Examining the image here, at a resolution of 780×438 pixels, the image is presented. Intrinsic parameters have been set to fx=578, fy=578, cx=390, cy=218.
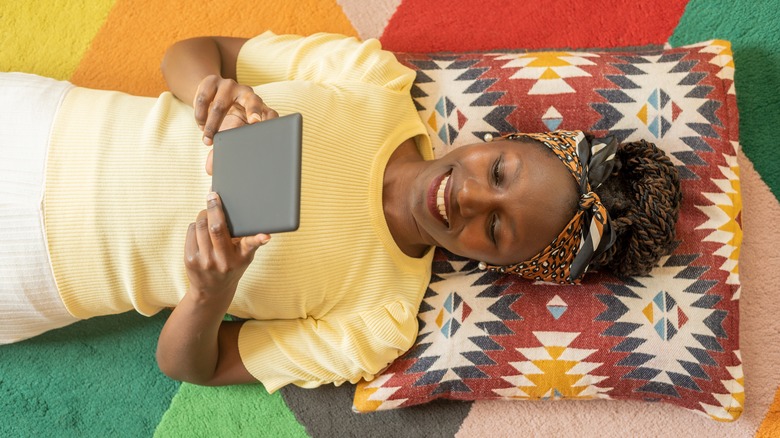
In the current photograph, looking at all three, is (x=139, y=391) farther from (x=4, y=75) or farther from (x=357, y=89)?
(x=357, y=89)

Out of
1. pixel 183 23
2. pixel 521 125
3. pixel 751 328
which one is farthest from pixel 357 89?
pixel 751 328

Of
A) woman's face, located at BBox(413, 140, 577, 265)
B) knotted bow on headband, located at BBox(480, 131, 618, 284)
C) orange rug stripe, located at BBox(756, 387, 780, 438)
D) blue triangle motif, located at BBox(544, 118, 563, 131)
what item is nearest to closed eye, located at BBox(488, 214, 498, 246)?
woman's face, located at BBox(413, 140, 577, 265)

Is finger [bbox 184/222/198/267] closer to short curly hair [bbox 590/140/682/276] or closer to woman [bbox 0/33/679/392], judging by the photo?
woman [bbox 0/33/679/392]

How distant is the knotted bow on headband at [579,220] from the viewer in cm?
102

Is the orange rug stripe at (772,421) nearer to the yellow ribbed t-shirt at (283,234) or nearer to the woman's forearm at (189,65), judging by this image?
the yellow ribbed t-shirt at (283,234)

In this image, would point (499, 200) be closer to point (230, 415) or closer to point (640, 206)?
point (640, 206)

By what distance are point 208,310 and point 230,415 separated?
0.42 metres

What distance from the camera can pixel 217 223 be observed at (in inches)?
32.4

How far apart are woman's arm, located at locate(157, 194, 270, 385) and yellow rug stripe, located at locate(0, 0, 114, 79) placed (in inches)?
30.9

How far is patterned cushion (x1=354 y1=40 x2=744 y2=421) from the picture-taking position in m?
1.16

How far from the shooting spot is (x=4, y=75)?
1149mm

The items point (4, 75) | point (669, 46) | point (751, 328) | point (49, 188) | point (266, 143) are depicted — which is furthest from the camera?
point (669, 46)

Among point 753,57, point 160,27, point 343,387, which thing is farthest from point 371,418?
point 753,57

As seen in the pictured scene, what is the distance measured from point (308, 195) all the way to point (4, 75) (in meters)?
0.66
